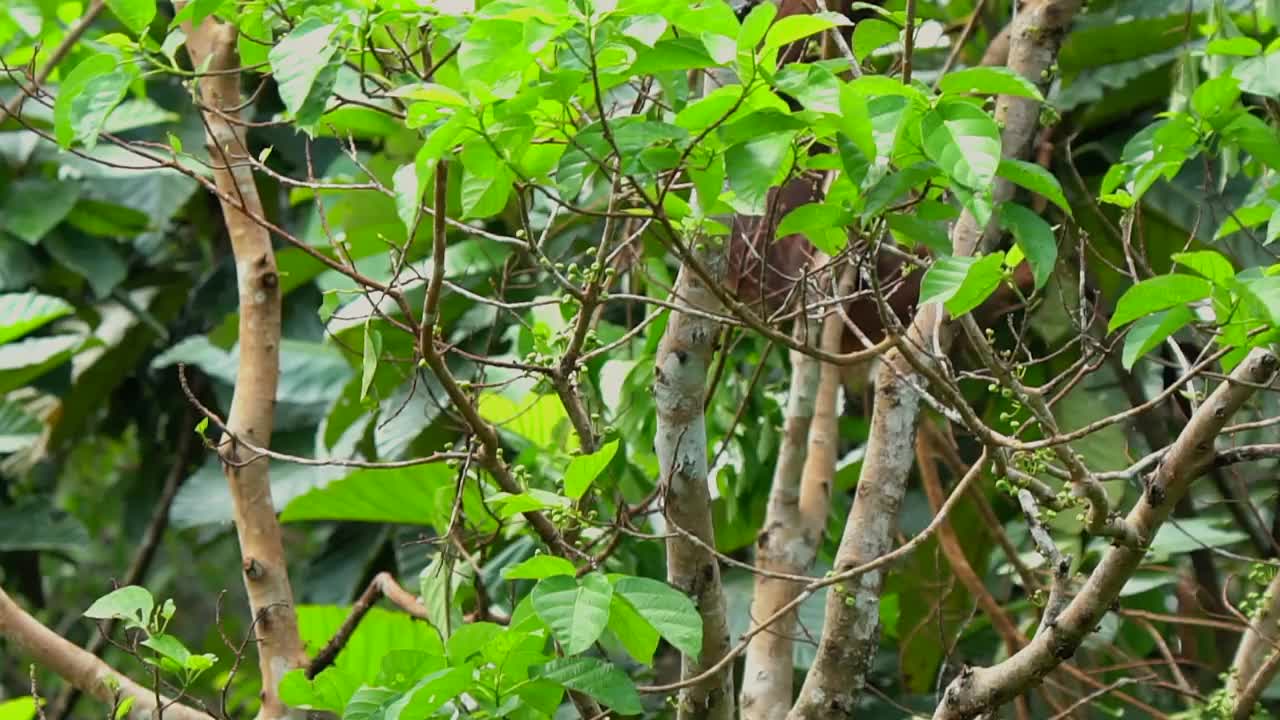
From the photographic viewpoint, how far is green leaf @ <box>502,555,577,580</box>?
121cm

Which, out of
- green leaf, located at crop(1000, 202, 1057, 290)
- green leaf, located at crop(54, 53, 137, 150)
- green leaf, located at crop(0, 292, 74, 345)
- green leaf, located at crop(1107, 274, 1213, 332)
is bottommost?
green leaf, located at crop(0, 292, 74, 345)

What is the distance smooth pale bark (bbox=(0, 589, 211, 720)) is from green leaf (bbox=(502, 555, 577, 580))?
0.58m

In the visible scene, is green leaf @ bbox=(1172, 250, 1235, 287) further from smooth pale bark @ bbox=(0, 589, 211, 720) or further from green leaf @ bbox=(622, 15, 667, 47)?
smooth pale bark @ bbox=(0, 589, 211, 720)

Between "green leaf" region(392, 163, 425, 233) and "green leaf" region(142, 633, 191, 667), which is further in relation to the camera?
"green leaf" region(142, 633, 191, 667)

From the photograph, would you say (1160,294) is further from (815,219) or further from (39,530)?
(39,530)

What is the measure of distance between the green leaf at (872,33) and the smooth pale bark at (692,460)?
246 millimetres

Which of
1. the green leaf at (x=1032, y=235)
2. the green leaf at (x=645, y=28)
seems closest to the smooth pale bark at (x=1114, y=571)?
the green leaf at (x=1032, y=235)

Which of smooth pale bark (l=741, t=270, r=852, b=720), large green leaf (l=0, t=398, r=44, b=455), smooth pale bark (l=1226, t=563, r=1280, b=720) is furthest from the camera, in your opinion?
large green leaf (l=0, t=398, r=44, b=455)

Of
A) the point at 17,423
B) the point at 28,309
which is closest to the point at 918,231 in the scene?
the point at 28,309

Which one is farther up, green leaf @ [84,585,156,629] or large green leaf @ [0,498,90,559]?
green leaf @ [84,585,156,629]

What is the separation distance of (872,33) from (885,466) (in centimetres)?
51

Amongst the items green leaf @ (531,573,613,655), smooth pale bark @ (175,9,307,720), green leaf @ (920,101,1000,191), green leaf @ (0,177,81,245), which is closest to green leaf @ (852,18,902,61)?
green leaf @ (920,101,1000,191)

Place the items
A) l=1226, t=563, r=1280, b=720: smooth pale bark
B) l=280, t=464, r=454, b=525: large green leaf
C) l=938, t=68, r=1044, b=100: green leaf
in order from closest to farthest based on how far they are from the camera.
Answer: l=938, t=68, r=1044, b=100: green leaf < l=1226, t=563, r=1280, b=720: smooth pale bark < l=280, t=464, r=454, b=525: large green leaf

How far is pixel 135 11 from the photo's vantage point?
1.24 meters
